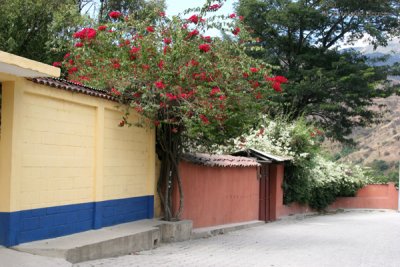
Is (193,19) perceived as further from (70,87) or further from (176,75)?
(70,87)

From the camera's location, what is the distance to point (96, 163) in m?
10.0

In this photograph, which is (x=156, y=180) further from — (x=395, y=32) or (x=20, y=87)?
(x=395, y=32)

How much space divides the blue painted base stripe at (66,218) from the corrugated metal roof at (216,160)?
2014mm

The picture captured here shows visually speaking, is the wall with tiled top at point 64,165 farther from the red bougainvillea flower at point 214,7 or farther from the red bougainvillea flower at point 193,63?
the red bougainvillea flower at point 214,7

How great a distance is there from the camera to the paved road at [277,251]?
366 inches

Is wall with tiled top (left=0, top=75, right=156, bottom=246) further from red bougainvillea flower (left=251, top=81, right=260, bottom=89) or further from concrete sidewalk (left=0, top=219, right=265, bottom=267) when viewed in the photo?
red bougainvillea flower (left=251, top=81, right=260, bottom=89)

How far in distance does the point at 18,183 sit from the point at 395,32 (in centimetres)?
2754

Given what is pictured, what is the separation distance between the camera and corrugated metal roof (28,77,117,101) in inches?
335

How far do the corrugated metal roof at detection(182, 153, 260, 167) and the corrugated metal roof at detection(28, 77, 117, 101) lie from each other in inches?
134

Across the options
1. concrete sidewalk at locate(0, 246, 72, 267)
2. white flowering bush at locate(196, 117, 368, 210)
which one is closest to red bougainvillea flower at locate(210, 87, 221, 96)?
concrete sidewalk at locate(0, 246, 72, 267)

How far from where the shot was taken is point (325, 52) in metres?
31.1

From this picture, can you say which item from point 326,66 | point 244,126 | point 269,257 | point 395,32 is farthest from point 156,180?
point 395,32

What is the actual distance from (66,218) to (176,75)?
142 inches

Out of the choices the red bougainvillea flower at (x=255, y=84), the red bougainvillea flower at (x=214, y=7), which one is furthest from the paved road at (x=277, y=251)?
the red bougainvillea flower at (x=214, y=7)
